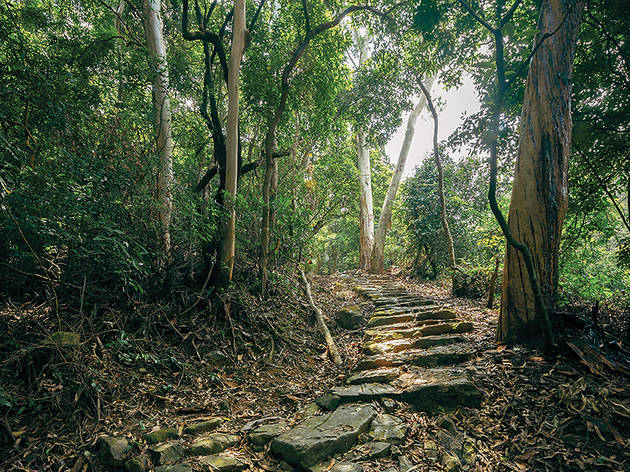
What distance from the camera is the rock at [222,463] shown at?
6.40 ft

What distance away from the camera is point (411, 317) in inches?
184

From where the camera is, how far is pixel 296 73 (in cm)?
548

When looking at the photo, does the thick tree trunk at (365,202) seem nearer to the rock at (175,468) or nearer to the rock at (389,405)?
the rock at (389,405)

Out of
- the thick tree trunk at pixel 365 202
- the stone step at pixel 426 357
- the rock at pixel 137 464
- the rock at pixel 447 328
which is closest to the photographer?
the rock at pixel 137 464

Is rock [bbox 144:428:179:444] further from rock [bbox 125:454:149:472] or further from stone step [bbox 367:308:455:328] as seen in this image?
stone step [bbox 367:308:455:328]

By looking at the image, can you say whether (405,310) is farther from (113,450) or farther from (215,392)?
(113,450)

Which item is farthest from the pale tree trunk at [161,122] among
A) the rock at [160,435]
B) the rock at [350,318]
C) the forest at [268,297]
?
the rock at [350,318]

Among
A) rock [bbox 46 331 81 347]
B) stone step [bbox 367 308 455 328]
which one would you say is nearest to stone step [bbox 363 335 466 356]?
stone step [bbox 367 308 455 328]

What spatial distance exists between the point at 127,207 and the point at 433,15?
515 cm

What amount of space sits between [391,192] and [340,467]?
10.5 m

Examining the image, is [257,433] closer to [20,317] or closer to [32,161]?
[20,317]

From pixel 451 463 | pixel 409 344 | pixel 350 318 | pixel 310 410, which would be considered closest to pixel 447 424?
pixel 451 463

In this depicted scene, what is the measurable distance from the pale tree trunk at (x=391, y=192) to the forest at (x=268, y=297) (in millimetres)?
5000

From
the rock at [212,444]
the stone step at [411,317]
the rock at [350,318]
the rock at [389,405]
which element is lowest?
the rock at [212,444]
